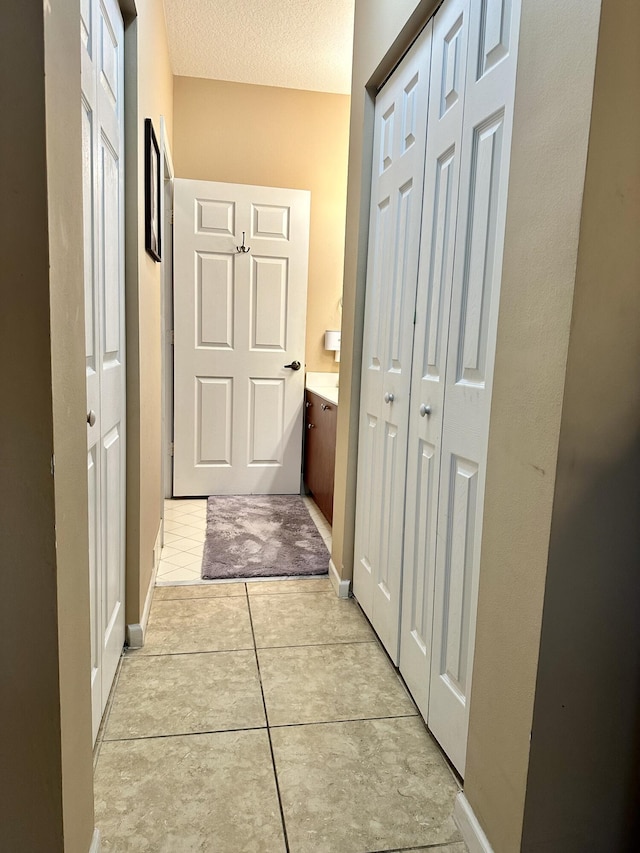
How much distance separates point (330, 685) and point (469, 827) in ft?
2.13

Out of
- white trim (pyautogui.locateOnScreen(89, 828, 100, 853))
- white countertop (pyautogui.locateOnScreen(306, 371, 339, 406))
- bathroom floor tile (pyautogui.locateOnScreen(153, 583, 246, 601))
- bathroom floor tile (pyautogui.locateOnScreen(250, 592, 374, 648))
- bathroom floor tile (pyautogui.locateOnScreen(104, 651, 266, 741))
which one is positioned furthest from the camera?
white countertop (pyautogui.locateOnScreen(306, 371, 339, 406))

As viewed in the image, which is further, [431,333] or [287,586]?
[287,586]

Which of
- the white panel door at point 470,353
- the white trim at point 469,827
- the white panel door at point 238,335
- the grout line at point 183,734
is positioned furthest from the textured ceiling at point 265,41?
the white trim at point 469,827

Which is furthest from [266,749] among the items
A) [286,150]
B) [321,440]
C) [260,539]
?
[286,150]

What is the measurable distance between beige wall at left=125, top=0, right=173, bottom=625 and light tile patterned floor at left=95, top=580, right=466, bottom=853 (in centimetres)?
32

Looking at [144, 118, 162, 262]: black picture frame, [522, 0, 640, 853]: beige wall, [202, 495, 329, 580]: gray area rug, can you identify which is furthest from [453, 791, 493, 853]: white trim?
[144, 118, 162, 262]: black picture frame

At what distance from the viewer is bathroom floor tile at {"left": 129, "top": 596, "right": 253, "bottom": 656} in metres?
2.00

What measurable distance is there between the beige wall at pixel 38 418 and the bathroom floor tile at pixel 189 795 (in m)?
0.40

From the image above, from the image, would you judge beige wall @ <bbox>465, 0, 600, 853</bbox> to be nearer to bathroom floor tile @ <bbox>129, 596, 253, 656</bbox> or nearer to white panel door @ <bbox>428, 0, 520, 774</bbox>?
white panel door @ <bbox>428, 0, 520, 774</bbox>

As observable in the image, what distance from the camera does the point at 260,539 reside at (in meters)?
3.06

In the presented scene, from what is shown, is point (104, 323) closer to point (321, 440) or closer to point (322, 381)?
point (321, 440)

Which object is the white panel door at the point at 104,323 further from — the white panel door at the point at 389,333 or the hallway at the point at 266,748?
the white panel door at the point at 389,333

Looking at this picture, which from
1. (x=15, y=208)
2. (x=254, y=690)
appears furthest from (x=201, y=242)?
(x=15, y=208)

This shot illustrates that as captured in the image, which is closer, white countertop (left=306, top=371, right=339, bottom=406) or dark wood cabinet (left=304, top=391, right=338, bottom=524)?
dark wood cabinet (left=304, top=391, right=338, bottom=524)
